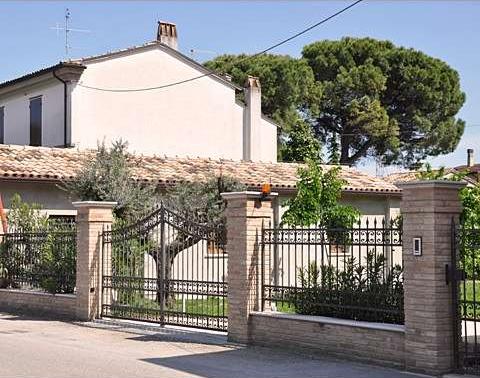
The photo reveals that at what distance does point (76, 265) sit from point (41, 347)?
167 inches

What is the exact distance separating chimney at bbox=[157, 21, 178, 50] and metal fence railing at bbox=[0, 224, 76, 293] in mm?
15738

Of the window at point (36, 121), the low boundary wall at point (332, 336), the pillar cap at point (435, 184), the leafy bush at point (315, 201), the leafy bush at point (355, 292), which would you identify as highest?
the window at point (36, 121)

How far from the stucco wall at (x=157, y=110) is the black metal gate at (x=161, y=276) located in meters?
11.9

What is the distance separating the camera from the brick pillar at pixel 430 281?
957cm

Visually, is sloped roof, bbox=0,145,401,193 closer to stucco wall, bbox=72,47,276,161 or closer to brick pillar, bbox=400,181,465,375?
stucco wall, bbox=72,47,276,161

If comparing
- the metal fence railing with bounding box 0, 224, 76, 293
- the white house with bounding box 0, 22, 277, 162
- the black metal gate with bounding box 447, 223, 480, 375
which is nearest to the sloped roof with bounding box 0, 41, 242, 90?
the white house with bounding box 0, 22, 277, 162

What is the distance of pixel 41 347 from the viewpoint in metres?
12.3

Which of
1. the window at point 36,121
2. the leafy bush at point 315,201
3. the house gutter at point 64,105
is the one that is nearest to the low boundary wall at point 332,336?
the leafy bush at point 315,201

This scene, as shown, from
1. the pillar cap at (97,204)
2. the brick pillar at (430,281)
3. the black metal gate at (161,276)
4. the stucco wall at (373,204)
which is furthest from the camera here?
the stucco wall at (373,204)

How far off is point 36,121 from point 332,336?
20.1m

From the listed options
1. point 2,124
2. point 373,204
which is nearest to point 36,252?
point 373,204

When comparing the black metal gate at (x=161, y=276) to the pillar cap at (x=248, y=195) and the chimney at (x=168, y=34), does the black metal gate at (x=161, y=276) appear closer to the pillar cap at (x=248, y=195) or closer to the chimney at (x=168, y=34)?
the pillar cap at (x=248, y=195)

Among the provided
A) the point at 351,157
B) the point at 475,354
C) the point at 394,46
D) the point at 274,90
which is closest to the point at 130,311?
the point at 475,354

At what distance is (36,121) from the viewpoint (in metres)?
28.5
